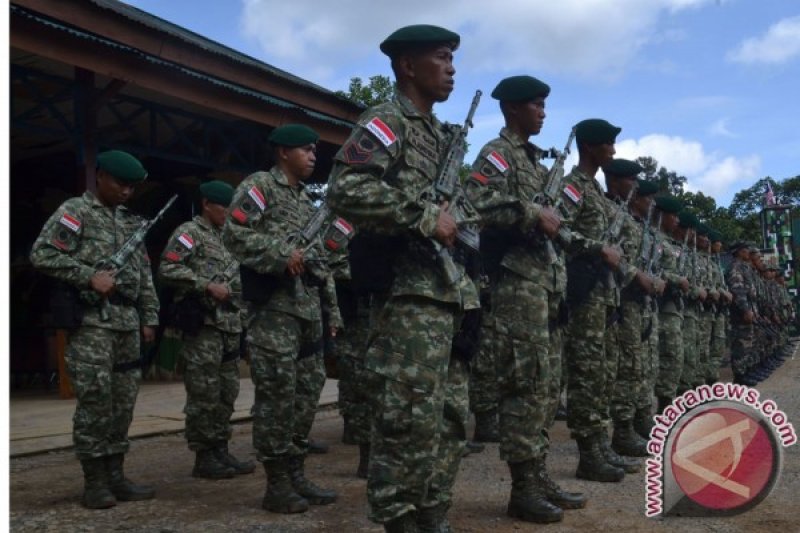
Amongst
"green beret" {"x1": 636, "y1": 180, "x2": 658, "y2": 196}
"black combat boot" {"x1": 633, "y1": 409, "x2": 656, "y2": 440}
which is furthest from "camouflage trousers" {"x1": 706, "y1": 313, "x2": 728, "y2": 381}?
"green beret" {"x1": 636, "y1": 180, "x2": 658, "y2": 196}

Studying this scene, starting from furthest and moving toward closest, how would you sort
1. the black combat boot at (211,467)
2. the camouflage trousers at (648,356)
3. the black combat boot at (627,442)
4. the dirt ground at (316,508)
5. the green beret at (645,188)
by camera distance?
the green beret at (645,188) < the camouflage trousers at (648,356) < the black combat boot at (627,442) < the black combat boot at (211,467) < the dirt ground at (316,508)

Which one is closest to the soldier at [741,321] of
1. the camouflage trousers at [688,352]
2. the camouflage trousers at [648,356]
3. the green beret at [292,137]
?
the camouflage trousers at [688,352]

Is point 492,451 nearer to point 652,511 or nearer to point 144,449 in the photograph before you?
point 652,511

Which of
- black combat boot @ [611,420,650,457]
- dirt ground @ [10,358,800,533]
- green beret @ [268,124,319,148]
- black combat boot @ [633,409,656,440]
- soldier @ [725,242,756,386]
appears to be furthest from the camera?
soldier @ [725,242,756,386]

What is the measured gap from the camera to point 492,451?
240 inches

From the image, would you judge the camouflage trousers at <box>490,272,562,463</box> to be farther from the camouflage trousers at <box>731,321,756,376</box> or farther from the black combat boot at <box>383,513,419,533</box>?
the camouflage trousers at <box>731,321,756,376</box>

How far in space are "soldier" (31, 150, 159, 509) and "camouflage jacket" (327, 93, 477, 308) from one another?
2.13 meters

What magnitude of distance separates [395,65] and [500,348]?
1586mm

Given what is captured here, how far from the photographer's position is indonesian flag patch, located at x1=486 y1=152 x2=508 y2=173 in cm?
406

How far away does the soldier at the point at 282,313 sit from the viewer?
4195 millimetres

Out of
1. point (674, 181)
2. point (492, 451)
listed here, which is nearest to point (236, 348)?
point (492, 451)

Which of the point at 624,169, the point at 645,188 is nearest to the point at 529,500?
the point at 624,169

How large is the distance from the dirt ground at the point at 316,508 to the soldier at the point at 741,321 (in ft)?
19.7

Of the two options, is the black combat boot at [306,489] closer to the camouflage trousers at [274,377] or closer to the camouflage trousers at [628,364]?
the camouflage trousers at [274,377]
